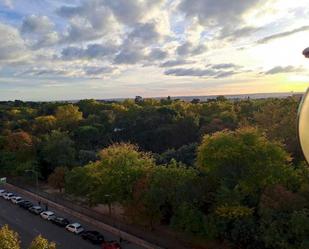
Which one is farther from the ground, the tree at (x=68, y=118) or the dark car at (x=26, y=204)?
the tree at (x=68, y=118)

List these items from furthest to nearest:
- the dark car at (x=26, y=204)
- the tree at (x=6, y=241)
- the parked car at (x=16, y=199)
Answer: the parked car at (x=16, y=199) → the dark car at (x=26, y=204) → the tree at (x=6, y=241)

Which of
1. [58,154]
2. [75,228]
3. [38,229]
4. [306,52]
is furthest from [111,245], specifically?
[306,52]

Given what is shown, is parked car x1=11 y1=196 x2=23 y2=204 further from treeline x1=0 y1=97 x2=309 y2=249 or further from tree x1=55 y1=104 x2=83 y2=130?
tree x1=55 y1=104 x2=83 y2=130

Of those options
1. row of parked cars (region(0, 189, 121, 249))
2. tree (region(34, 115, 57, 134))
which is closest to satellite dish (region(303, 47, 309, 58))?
row of parked cars (region(0, 189, 121, 249))

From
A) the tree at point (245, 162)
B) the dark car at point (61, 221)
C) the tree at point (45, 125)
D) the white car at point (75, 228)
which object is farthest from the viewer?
the tree at point (45, 125)

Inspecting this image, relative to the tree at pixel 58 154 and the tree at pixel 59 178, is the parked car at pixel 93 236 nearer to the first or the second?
the tree at pixel 59 178

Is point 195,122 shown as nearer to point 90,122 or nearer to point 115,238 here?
point 90,122

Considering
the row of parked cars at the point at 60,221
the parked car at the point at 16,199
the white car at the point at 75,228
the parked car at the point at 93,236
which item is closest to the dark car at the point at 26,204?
the row of parked cars at the point at 60,221

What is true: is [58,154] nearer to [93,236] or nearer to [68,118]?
[93,236]
